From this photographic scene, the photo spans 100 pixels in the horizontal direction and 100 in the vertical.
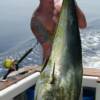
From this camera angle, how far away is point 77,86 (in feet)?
3.52

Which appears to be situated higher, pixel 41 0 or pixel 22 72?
pixel 41 0

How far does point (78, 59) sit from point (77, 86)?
0.07 metres

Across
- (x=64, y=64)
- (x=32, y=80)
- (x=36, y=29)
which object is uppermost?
(x=36, y=29)

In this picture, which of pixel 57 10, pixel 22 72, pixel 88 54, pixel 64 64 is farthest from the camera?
pixel 88 54

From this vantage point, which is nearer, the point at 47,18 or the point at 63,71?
the point at 63,71

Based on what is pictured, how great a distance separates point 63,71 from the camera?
1056mm

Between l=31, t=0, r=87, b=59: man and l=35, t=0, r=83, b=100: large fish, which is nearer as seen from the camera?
l=35, t=0, r=83, b=100: large fish

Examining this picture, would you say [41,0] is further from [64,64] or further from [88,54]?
[88,54]

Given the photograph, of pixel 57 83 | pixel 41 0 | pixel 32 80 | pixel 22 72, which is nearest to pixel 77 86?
pixel 57 83

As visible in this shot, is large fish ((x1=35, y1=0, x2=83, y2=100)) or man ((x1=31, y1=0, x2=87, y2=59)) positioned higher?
man ((x1=31, y1=0, x2=87, y2=59))

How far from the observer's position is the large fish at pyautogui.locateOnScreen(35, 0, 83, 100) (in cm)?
106

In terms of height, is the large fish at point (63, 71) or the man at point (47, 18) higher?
the man at point (47, 18)

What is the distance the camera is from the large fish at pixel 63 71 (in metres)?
1.06

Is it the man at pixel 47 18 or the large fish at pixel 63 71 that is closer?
the large fish at pixel 63 71
